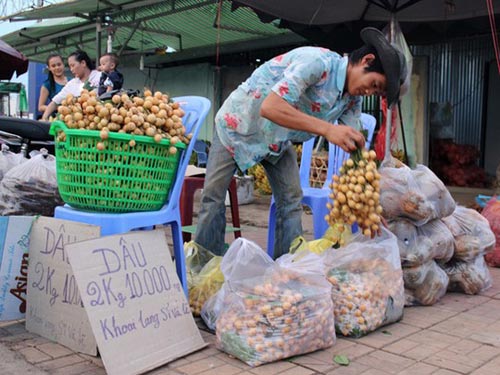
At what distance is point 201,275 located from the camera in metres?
3.12

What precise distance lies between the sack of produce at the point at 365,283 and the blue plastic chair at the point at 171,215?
31.6 inches

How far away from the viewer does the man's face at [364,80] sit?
104 inches

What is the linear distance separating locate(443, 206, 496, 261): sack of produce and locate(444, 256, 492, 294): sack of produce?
5 cm

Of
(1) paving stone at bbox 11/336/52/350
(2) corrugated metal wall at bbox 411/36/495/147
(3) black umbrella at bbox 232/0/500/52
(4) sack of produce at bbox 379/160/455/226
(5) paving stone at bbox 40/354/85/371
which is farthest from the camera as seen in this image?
(2) corrugated metal wall at bbox 411/36/495/147

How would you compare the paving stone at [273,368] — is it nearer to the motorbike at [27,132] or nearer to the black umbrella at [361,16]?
the motorbike at [27,132]

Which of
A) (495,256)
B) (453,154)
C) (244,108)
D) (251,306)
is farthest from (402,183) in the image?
(453,154)


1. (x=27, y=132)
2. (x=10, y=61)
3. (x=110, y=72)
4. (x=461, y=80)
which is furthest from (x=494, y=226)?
(x=461, y=80)

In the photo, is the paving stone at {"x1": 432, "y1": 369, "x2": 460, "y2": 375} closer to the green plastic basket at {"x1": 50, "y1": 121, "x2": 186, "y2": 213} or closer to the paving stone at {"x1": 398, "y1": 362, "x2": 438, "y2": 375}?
the paving stone at {"x1": 398, "y1": 362, "x2": 438, "y2": 375}

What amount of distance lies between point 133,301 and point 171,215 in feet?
1.81

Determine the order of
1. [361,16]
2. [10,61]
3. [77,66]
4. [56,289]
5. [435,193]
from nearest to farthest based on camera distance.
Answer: [56,289]
[435,193]
[77,66]
[10,61]
[361,16]

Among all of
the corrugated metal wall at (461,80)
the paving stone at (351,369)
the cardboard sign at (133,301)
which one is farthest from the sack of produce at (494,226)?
the corrugated metal wall at (461,80)

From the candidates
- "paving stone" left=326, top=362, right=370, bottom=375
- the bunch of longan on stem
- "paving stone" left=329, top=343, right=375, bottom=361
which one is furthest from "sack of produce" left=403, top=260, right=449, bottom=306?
"paving stone" left=326, top=362, right=370, bottom=375

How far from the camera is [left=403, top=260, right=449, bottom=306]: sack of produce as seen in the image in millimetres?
3281

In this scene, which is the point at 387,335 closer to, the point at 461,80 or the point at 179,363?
the point at 179,363
